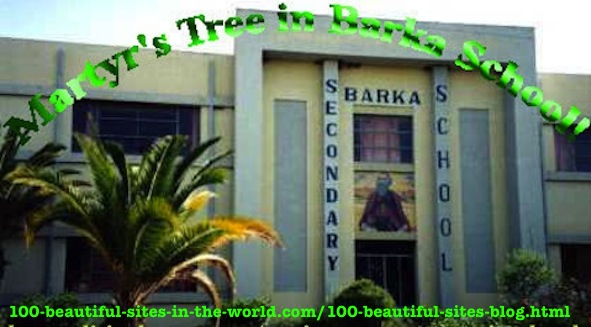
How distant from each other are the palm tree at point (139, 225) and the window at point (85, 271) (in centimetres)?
632

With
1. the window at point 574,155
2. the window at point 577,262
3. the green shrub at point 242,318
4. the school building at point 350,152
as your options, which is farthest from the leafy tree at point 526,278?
the green shrub at point 242,318

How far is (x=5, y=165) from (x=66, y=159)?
3274mm

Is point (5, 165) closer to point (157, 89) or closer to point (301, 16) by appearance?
point (157, 89)

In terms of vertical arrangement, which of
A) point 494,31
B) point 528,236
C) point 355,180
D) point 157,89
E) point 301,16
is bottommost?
point 301,16

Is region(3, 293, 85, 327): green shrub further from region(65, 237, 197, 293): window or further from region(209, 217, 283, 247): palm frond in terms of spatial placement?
region(209, 217, 283, 247): palm frond

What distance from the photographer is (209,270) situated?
2222 cm

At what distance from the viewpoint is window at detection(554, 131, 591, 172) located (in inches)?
975

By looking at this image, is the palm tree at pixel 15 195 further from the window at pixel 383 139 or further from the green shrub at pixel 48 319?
the window at pixel 383 139

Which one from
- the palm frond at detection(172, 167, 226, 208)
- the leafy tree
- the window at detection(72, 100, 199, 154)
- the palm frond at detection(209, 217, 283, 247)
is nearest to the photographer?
the palm frond at detection(209, 217, 283, 247)

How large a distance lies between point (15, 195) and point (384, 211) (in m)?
10.6

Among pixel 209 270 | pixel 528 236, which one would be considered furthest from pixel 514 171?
pixel 209 270

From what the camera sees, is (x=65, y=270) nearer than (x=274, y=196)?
Yes

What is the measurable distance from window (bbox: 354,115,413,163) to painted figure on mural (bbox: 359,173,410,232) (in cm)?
70

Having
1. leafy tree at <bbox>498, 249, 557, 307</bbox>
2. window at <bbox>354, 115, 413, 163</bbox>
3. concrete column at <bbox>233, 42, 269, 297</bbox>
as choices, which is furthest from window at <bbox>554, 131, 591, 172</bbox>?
concrete column at <bbox>233, 42, 269, 297</bbox>
